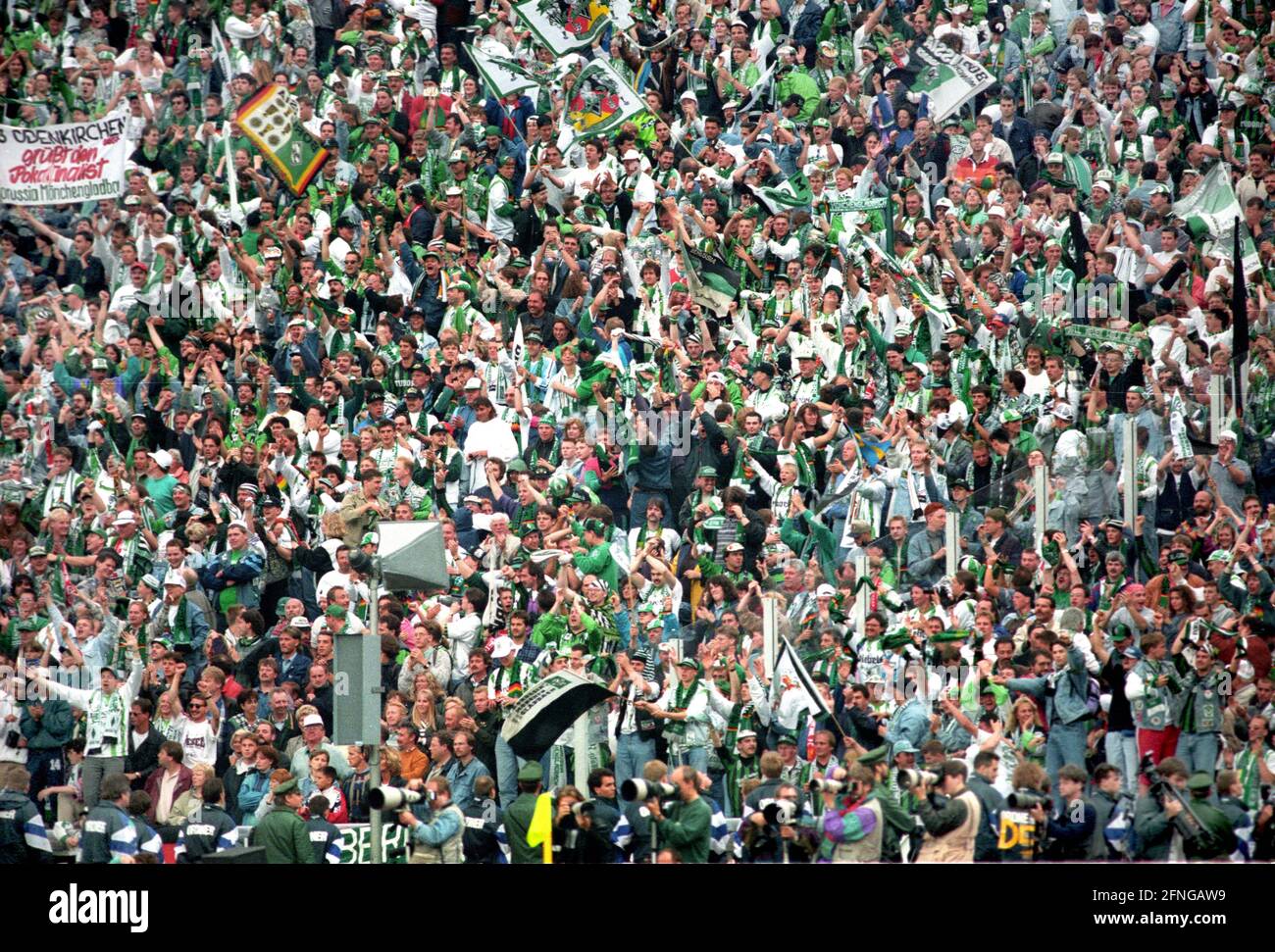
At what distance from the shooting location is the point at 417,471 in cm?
1717

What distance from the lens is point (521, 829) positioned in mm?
13875

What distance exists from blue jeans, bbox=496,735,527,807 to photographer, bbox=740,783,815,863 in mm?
1893

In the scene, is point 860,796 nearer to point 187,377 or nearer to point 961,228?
point 961,228

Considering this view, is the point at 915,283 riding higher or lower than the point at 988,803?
higher

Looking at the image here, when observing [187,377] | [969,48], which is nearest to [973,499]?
[969,48]

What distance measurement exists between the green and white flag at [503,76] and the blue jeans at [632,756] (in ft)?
25.0

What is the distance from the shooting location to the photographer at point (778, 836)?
→ 13586 millimetres

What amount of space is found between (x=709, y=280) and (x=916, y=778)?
599 centimetres

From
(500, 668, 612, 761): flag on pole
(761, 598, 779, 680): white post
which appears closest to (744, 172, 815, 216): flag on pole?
(761, 598, 779, 680): white post

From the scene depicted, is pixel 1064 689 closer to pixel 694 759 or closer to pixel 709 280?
pixel 694 759

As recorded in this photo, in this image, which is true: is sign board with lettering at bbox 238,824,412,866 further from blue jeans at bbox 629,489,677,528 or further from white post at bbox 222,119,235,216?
white post at bbox 222,119,235,216

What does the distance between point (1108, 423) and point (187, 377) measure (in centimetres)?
808

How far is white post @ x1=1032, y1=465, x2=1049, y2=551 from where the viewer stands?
587 inches

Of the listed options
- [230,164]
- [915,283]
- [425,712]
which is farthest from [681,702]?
[230,164]
